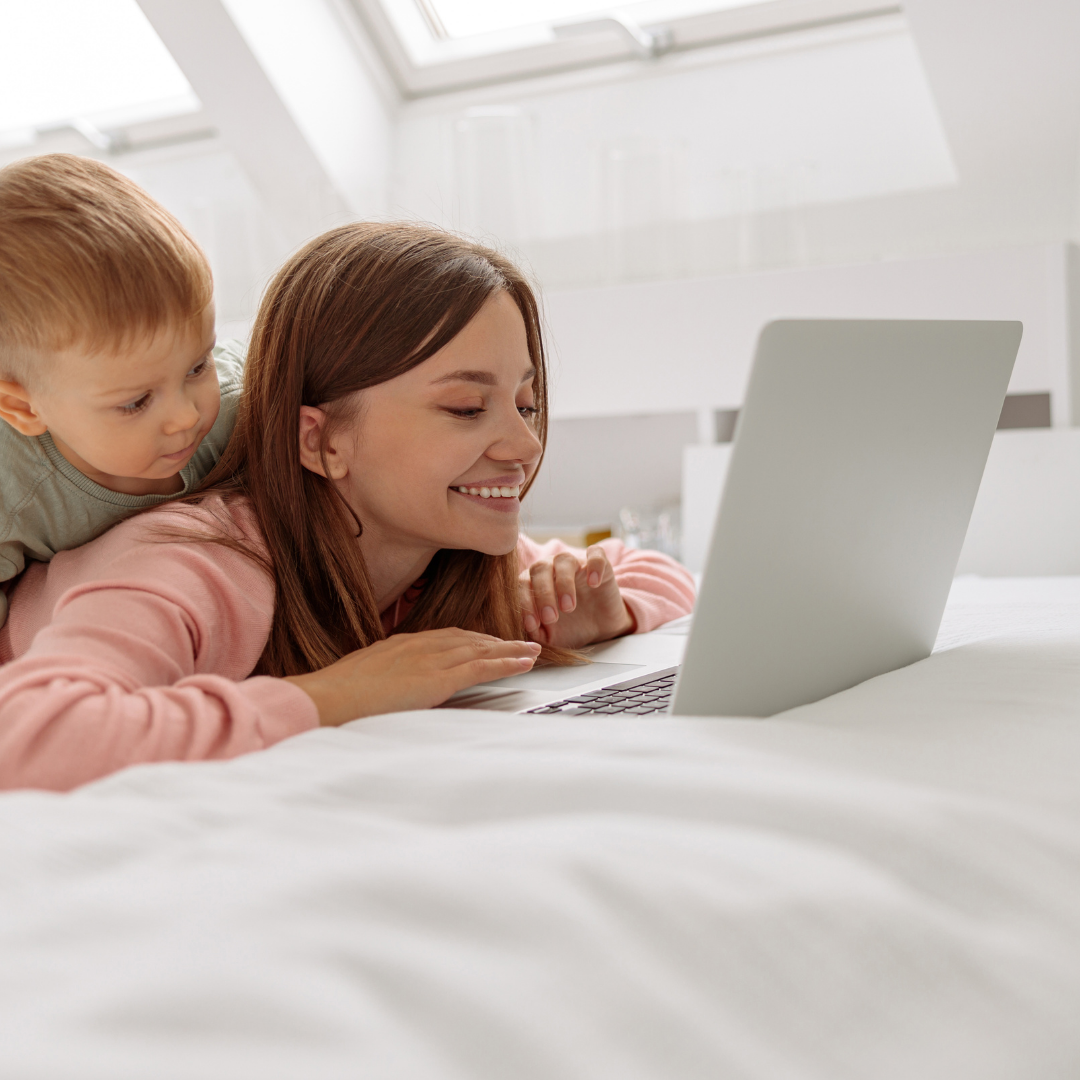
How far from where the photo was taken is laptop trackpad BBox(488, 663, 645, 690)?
95 centimetres

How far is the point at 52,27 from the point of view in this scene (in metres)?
2.88

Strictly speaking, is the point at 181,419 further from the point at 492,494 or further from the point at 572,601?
the point at 572,601

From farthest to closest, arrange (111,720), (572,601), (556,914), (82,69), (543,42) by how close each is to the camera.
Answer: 1. (82,69)
2. (543,42)
3. (572,601)
4. (111,720)
5. (556,914)

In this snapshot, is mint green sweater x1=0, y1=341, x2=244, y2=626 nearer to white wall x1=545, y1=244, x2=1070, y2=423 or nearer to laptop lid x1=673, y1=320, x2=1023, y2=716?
laptop lid x1=673, y1=320, x2=1023, y2=716

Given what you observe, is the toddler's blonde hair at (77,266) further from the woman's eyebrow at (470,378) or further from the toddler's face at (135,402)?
the woman's eyebrow at (470,378)

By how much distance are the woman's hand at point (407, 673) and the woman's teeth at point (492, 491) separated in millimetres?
220

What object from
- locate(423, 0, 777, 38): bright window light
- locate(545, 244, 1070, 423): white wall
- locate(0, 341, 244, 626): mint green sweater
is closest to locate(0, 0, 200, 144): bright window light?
locate(423, 0, 777, 38): bright window light

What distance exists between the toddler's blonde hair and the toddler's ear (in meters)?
0.02

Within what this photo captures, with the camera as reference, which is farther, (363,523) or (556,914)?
(363,523)

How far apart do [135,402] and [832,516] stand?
0.56 meters

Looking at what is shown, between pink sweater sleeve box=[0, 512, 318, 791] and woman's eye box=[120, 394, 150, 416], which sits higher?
woman's eye box=[120, 394, 150, 416]

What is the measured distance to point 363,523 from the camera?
3.56ft

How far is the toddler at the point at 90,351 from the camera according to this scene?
82cm

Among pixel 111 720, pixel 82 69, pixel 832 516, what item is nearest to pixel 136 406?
pixel 111 720
